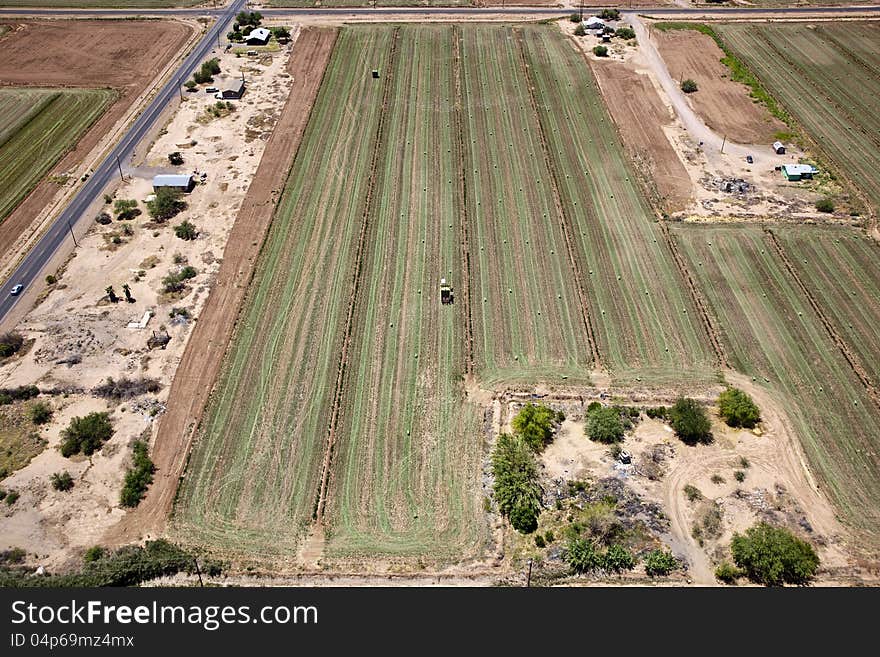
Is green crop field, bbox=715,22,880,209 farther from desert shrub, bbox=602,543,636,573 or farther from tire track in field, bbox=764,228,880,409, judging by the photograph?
desert shrub, bbox=602,543,636,573

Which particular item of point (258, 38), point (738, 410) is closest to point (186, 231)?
point (258, 38)

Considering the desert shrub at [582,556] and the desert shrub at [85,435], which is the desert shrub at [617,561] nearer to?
the desert shrub at [582,556]

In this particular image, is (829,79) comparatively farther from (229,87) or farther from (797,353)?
(229,87)

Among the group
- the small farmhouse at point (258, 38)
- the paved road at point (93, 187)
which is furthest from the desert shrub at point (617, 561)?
the small farmhouse at point (258, 38)

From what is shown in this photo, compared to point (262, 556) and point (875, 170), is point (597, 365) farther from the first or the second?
point (875, 170)

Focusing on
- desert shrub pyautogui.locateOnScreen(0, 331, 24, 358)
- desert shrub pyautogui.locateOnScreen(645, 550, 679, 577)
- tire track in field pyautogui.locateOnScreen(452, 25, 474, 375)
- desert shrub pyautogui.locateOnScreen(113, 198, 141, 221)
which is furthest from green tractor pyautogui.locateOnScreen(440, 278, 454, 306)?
desert shrub pyautogui.locateOnScreen(0, 331, 24, 358)

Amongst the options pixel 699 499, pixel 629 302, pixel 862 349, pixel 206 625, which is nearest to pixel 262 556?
pixel 206 625
